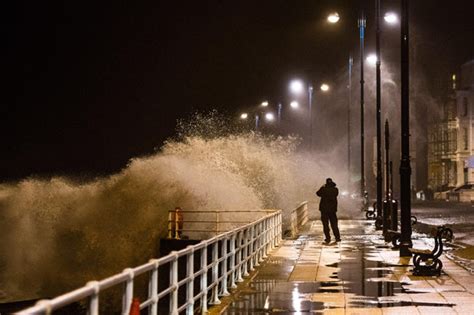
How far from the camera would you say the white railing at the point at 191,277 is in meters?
5.75

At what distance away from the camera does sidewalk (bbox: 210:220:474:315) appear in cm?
1145

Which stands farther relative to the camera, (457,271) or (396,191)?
(396,191)

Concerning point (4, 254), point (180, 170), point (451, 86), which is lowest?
point (4, 254)

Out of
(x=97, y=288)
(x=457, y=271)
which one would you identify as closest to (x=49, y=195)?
(x=457, y=271)

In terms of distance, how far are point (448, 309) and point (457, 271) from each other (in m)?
5.22

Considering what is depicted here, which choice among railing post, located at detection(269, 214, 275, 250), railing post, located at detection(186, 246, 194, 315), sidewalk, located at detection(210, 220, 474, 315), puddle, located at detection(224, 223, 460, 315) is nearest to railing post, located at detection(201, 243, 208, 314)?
sidewalk, located at detection(210, 220, 474, 315)

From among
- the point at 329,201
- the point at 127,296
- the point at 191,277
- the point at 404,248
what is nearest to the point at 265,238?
the point at 404,248

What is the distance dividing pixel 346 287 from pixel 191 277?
4.23 m

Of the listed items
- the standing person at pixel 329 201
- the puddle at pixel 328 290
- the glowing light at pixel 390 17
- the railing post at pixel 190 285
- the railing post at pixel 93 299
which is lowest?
the puddle at pixel 328 290

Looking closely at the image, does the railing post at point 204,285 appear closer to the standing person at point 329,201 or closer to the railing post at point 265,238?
the railing post at point 265,238

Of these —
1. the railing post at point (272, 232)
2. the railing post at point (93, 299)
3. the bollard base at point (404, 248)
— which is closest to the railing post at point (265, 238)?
the railing post at point (272, 232)

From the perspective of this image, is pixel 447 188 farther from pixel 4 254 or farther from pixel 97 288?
pixel 97 288

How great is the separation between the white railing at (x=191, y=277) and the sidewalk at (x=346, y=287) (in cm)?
30

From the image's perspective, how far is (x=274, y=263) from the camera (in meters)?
18.1
